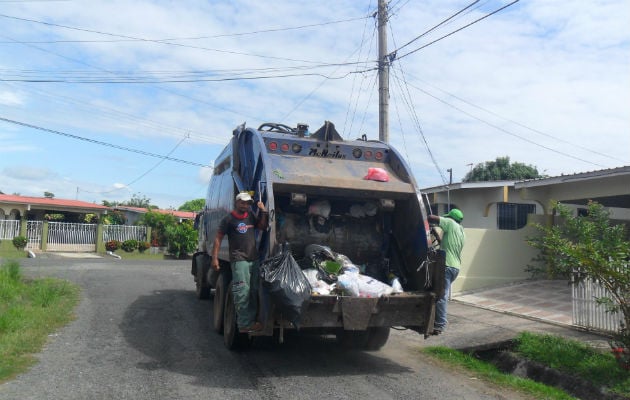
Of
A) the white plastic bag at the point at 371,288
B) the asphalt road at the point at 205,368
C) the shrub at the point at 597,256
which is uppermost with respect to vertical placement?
the shrub at the point at 597,256

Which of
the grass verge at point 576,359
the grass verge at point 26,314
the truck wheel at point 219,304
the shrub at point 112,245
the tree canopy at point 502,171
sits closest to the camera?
the grass verge at point 576,359

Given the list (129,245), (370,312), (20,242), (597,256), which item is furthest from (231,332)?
(129,245)

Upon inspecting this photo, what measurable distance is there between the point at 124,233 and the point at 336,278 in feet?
83.5

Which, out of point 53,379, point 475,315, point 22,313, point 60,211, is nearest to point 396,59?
point 475,315

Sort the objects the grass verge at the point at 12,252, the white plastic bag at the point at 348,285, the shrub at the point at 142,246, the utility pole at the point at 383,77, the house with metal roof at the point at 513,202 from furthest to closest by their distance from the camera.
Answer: the shrub at the point at 142,246
the grass verge at the point at 12,252
the utility pole at the point at 383,77
the house with metal roof at the point at 513,202
the white plastic bag at the point at 348,285

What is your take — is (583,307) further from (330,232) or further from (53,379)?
(53,379)

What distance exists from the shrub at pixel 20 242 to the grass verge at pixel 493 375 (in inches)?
926

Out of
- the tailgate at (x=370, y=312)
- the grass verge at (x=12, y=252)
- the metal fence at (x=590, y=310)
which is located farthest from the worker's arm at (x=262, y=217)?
the grass verge at (x=12, y=252)

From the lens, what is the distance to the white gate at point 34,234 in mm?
26750

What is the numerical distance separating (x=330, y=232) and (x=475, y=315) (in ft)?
13.6

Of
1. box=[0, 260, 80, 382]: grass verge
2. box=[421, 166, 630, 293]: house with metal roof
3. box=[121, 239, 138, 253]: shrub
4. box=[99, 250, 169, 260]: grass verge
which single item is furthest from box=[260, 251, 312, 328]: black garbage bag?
box=[121, 239, 138, 253]: shrub

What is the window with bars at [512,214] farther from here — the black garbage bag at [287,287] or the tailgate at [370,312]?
the black garbage bag at [287,287]

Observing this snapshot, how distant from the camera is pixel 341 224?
6961mm

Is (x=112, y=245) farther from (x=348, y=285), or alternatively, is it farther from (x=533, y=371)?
(x=533, y=371)
